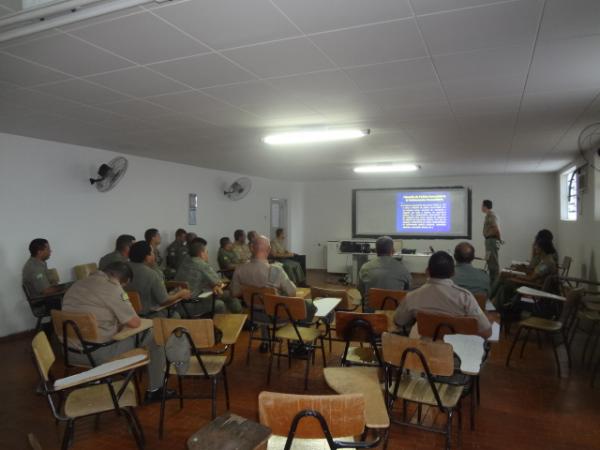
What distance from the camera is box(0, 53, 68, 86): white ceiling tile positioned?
2663 mm

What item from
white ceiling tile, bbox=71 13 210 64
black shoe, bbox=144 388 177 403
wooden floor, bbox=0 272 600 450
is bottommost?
wooden floor, bbox=0 272 600 450

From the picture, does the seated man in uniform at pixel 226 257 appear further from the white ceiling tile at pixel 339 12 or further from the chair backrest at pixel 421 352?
the white ceiling tile at pixel 339 12

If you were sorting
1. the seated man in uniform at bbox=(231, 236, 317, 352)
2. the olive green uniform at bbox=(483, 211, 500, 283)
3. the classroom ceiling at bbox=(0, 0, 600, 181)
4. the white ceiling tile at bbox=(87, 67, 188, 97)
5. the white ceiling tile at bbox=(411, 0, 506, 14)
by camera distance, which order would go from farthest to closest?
the olive green uniform at bbox=(483, 211, 500, 283), the seated man in uniform at bbox=(231, 236, 317, 352), the white ceiling tile at bbox=(87, 67, 188, 97), the classroom ceiling at bbox=(0, 0, 600, 181), the white ceiling tile at bbox=(411, 0, 506, 14)

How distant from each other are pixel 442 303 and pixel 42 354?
96.8 inches

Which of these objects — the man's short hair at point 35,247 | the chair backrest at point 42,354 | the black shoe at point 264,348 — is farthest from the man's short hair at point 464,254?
the man's short hair at point 35,247

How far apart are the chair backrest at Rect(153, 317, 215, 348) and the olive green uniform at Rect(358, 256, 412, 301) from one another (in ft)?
5.66

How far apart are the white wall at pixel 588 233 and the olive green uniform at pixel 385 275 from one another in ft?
11.7

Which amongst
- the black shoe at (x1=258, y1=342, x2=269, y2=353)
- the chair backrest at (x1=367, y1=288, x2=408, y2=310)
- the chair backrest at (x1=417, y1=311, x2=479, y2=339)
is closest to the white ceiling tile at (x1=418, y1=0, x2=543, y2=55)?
the chair backrest at (x1=417, y1=311, x2=479, y2=339)

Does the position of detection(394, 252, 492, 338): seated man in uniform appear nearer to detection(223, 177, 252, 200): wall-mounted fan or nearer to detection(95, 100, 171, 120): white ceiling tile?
detection(95, 100, 171, 120): white ceiling tile

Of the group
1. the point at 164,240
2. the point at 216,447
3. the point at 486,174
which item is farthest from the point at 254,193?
the point at 216,447

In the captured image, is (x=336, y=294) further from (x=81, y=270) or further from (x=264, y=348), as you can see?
(x=81, y=270)

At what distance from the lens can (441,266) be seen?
9.18 feet

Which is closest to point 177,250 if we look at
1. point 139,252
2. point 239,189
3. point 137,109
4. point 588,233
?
point 239,189

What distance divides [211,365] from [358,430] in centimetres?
155
